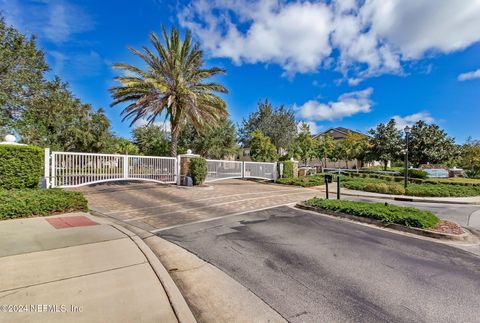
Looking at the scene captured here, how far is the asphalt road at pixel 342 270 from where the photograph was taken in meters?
3.11

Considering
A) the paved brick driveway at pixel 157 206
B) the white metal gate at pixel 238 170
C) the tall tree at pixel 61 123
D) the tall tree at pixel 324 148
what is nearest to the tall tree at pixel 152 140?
the tall tree at pixel 61 123

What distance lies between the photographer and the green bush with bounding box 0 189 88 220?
637 cm

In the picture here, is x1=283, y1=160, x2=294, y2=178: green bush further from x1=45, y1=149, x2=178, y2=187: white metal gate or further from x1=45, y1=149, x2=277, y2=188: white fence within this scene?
x1=45, y1=149, x2=178, y2=187: white metal gate

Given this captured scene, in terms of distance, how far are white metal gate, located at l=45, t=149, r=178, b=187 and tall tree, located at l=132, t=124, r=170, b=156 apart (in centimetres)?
1702

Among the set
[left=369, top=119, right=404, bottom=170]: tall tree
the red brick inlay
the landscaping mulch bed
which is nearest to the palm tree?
the red brick inlay

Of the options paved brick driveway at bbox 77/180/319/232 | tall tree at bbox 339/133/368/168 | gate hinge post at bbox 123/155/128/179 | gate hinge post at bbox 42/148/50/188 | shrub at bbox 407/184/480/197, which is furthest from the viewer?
tall tree at bbox 339/133/368/168

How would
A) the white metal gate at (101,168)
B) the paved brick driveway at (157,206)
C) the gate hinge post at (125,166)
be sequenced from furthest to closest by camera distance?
the gate hinge post at (125,166) → the white metal gate at (101,168) → the paved brick driveway at (157,206)

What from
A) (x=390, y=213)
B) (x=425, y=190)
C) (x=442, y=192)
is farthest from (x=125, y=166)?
(x=442, y=192)

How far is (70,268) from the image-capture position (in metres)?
3.73

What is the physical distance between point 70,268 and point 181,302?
1.90m

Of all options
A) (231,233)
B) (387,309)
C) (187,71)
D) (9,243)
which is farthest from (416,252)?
(187,71)

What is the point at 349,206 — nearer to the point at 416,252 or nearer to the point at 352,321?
the point at 416,252

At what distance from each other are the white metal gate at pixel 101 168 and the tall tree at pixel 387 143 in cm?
2832

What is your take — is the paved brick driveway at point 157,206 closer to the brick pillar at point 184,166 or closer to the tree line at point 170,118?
the brick pillar at point 184,166
